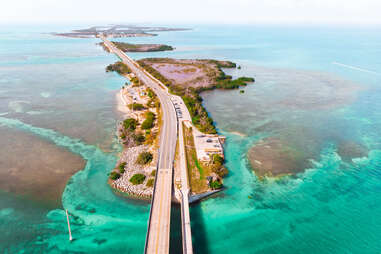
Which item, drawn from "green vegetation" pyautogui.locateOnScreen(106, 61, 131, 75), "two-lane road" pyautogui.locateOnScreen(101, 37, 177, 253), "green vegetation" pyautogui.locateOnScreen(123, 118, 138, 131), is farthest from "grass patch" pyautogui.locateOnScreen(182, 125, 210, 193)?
"green vegetation" pyautogui.locateOnScreen(106, 61, 131, 75)

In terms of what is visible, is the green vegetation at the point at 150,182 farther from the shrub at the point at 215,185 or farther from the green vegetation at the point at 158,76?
the green vegetation at the point at 158,76

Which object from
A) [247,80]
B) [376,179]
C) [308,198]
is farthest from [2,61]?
[376,179]

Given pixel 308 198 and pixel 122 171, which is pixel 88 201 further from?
pixel 308 198

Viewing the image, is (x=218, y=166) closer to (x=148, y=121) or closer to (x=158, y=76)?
(x=148, y=121)

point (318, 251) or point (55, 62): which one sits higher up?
point (55, 62)

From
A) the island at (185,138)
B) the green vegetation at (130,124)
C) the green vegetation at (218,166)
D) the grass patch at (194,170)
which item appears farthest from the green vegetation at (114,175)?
the green vegetation at (218,166)

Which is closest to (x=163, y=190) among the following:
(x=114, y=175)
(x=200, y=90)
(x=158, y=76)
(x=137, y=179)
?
(x=137, y=179)
